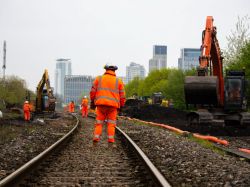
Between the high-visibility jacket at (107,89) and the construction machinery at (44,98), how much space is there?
26.8 m

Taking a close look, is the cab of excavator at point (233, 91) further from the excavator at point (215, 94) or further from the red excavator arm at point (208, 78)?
the red excavator arm at point (208, 78)

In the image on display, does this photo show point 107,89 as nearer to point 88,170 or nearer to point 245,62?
point 88,170

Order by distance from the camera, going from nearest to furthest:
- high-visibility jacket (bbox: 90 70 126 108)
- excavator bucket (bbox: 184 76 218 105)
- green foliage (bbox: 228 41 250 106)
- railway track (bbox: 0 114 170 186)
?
railway track (bbox: 0 114 170 186) → high-visibility jacket (bbox: 90 70 126 108) → excavator bucket (bbox: 184 76 218 105) → green foliage (bbox: 228 41 250 106)

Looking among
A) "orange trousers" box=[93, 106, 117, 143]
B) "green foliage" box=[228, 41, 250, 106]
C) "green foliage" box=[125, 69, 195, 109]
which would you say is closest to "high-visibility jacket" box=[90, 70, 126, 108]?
"orange trousers" box=[93, 106, 117, 143]

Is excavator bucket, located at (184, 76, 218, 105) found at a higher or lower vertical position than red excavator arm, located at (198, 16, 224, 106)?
lower

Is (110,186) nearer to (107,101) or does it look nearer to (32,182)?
(32,182)

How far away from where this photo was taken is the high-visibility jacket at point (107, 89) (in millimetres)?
9555

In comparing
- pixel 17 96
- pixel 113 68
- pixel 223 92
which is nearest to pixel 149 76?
pixel 17 96

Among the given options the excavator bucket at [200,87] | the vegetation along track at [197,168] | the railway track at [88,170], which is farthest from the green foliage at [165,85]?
the railway track at [88,170]

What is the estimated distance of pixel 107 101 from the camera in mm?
9531

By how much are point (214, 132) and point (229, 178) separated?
43.8 feet

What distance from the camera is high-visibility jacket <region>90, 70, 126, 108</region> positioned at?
31.3 ft

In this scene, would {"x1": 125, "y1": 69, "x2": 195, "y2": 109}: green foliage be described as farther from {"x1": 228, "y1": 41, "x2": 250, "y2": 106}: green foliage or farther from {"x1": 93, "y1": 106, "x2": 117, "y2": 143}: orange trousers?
{"x1": 93, "y1": 106, "x2": 117, "y2": 143}: orange trousers

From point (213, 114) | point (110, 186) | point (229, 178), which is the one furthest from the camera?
point (213, 114)
